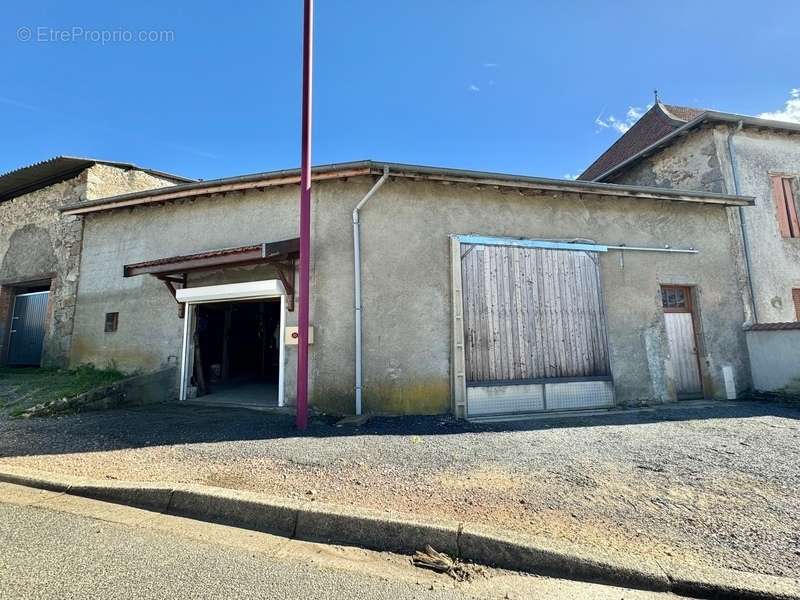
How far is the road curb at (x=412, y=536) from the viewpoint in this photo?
7.04ft

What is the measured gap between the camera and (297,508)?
2.87m

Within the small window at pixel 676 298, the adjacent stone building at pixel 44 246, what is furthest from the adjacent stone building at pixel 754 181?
the adjacent stone building at pixel 44 246

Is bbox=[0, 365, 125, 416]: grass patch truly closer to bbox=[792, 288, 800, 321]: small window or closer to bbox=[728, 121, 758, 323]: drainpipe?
bbox=[728, 121, 758, 323]: drainpipe

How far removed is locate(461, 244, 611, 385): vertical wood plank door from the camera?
6.75m

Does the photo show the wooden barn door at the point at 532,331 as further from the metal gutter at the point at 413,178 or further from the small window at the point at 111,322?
the small window at the point at 111,322

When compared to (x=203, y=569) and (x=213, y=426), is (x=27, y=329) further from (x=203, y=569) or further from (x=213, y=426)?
(x=203, y=569)

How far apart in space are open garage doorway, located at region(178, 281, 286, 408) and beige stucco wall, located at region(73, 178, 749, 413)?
1.24 feet

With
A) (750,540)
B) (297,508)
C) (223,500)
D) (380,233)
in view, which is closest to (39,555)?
Answer: (223,500)

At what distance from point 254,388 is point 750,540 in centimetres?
850

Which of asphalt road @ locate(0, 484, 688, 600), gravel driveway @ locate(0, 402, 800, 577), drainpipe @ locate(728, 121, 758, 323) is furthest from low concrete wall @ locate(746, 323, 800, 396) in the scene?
asphalt road @ locate(0, 484, 688, 600)

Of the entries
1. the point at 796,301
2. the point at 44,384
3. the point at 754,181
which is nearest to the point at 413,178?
the point at 44,384

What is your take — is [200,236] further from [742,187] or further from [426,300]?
[742,187]

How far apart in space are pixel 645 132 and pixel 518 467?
43.0 feet

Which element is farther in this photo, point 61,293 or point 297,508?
point 61,293
